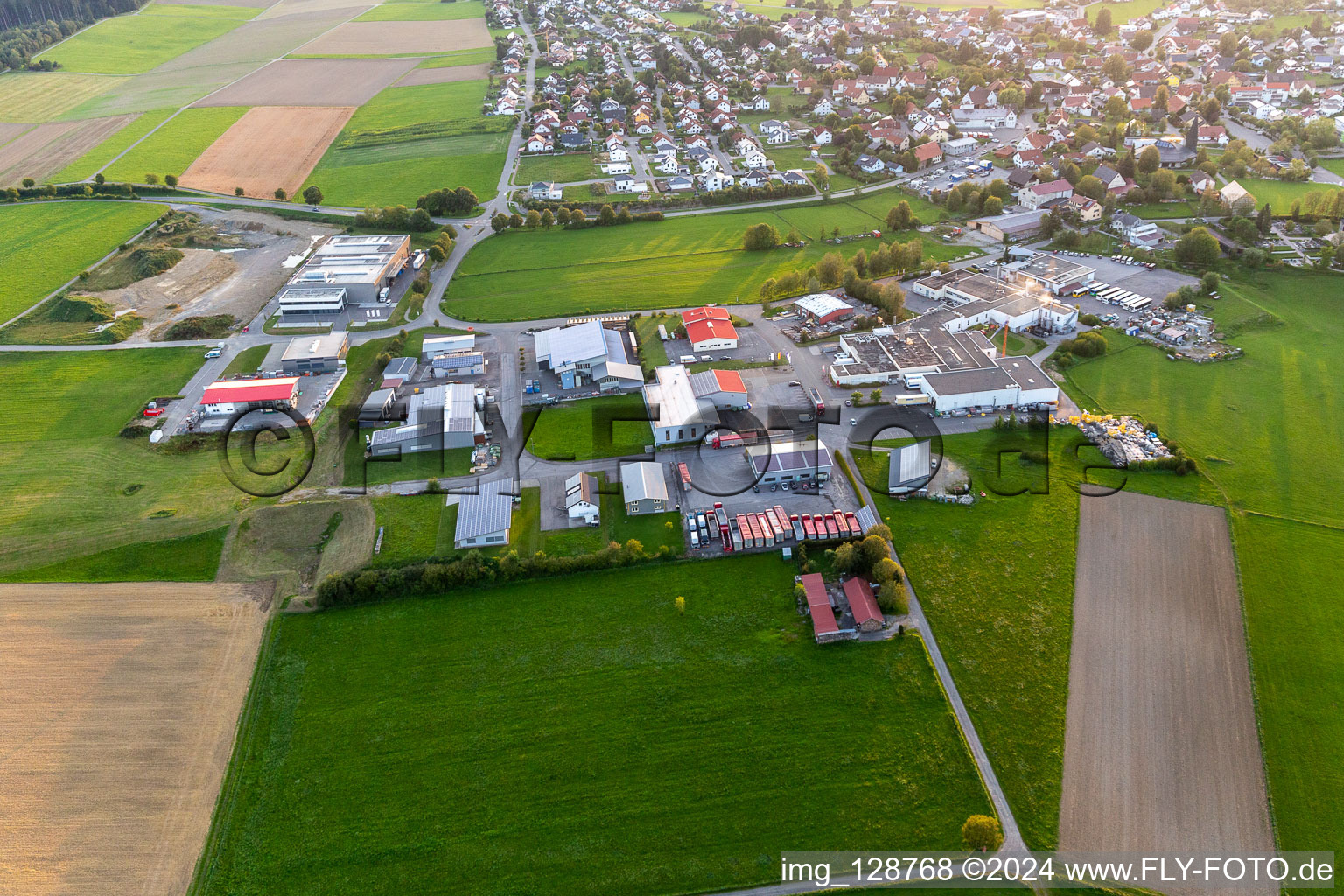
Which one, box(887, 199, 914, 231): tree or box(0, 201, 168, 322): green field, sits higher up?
box(0, 201, 168, 322): green field

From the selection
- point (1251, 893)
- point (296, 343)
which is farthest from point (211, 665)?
point (1251, 893)

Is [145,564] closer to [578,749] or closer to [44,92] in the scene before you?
[578,749]

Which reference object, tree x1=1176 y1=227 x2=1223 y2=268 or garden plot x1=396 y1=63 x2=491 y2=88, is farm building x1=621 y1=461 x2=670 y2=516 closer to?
tree x1=1176 y1=227 x2=1223 y2=268

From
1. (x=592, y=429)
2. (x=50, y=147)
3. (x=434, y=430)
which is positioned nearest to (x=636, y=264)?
(x=592, y=429)

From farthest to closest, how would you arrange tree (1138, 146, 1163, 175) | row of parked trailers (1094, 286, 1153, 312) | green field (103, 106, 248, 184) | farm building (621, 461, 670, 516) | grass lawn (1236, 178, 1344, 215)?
green field (103, 106, 248, 184) → tree (1138, 146, 1163, 175) → grass lawn (1236, 178, 1344, 215) → row of parked trailers (1094, 286, 1153, 312) → farm building (621, 461, 670, 516)

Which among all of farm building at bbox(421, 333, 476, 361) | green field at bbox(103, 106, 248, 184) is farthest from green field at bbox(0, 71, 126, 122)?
farm building at bbox(421, 333, 476, 361)

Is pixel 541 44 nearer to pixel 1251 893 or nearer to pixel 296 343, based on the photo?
pixel 296 343

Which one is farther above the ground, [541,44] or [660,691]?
[541,44]
